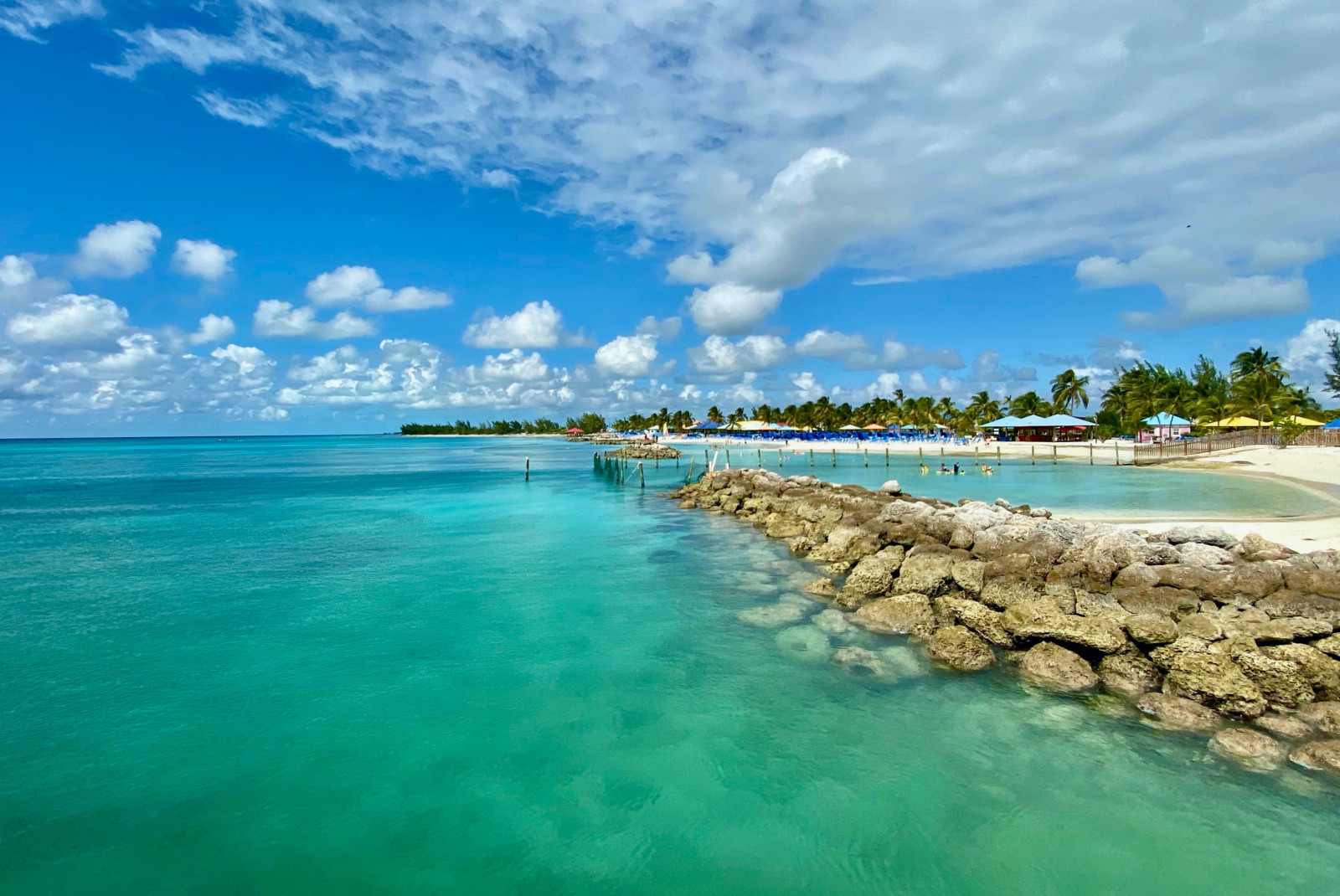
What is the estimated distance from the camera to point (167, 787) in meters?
7.17

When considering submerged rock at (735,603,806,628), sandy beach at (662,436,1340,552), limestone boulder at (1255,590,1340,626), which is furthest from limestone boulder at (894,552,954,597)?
sandy beach at (662,436,1340,552)

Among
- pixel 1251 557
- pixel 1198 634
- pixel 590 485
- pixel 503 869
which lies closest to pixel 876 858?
pixel 503 869

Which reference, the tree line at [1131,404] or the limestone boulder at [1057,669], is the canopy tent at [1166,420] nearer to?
the tree line at [1131,404]

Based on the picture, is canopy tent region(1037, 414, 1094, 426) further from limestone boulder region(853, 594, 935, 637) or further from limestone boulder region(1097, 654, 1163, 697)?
limestone boulder region(1097, 654, 1163, 697)

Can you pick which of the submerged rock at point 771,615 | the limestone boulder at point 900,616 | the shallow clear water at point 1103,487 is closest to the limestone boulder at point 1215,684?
the limestone boulder at point 900,616

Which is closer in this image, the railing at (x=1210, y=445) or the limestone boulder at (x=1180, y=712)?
the limestone boulder at (x=1180, y=712)

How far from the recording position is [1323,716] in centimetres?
739

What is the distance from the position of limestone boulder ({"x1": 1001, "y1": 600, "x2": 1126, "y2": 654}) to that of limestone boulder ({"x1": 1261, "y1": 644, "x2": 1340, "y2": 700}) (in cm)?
162

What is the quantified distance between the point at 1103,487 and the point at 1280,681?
27563 mm

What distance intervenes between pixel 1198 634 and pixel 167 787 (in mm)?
12623

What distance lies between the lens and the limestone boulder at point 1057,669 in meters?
8.91

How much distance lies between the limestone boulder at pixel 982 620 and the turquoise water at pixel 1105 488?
12.6 metres

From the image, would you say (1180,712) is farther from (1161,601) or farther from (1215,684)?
(1161,601)

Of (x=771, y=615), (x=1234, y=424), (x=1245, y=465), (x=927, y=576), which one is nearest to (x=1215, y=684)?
(x=927, y=576)
